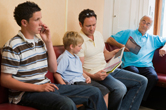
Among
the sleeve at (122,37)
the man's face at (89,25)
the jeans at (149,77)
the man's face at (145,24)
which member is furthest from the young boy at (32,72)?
the man's face at (145,24)

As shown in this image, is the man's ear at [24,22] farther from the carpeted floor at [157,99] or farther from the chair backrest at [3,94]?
the carpeted floor at [157,99]

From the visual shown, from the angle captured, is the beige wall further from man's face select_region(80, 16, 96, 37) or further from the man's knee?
the man's knee

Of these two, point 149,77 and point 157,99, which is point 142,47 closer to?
point 149,77

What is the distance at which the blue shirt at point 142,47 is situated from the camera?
113 inches

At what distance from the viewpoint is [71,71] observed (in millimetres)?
1903

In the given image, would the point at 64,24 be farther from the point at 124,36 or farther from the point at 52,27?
the point at 124,36

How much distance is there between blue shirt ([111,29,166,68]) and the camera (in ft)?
9.42

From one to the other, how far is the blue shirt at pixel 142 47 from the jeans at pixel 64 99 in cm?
130

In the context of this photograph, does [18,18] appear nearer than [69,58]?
Yes

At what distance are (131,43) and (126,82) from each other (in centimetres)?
54

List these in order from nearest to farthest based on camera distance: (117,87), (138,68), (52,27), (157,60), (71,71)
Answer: (71,71) → (117,87) → (52,27) → (138,68) → (157,60)

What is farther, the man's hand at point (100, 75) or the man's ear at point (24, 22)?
the man's hand at point (100, 75)

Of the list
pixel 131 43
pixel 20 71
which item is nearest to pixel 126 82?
pixel 131 43

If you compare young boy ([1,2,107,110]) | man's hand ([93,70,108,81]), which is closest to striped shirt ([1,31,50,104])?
young boy ([1,2,107,110])
